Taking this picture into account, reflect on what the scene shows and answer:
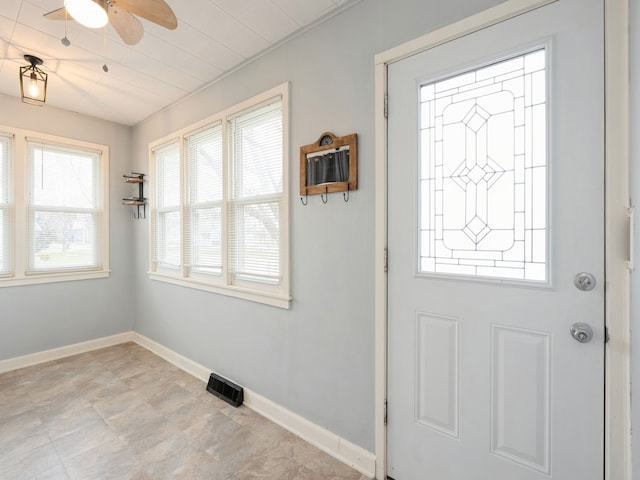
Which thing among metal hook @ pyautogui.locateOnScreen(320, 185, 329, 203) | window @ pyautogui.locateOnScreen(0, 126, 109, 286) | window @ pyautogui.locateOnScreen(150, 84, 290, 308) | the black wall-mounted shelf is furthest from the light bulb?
metal hook @ pyautogui.locateOnScreen(320, 185, 329, 203)

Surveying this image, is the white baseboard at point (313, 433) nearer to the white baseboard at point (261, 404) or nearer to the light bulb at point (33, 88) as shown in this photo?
the white baseboard at point (261, 404)

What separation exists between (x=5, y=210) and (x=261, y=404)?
3198 millimetres

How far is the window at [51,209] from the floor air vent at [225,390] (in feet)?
7.05

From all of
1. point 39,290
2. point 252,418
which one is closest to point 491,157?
point 252,418

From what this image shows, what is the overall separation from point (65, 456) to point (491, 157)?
2.90m

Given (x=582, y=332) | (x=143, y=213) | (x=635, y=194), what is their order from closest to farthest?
1. (x=635, y=194)
2. (x=582, y=332)
3. (x=143, y=213)

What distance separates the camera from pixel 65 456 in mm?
1840

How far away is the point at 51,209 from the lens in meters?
3.29

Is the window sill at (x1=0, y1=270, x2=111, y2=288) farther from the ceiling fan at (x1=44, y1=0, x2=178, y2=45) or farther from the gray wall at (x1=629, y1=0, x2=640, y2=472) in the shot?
the gray wall at (x1=629, y1=0, x2=640, y2=472)

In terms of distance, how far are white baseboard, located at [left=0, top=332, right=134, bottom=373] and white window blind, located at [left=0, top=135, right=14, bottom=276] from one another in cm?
89

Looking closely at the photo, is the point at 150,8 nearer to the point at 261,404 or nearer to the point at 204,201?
the point at 204,201

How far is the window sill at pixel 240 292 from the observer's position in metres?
2.16

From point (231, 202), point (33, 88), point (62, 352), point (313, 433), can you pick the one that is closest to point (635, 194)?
point (313, 433)

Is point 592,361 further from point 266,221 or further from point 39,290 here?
point 39,290
